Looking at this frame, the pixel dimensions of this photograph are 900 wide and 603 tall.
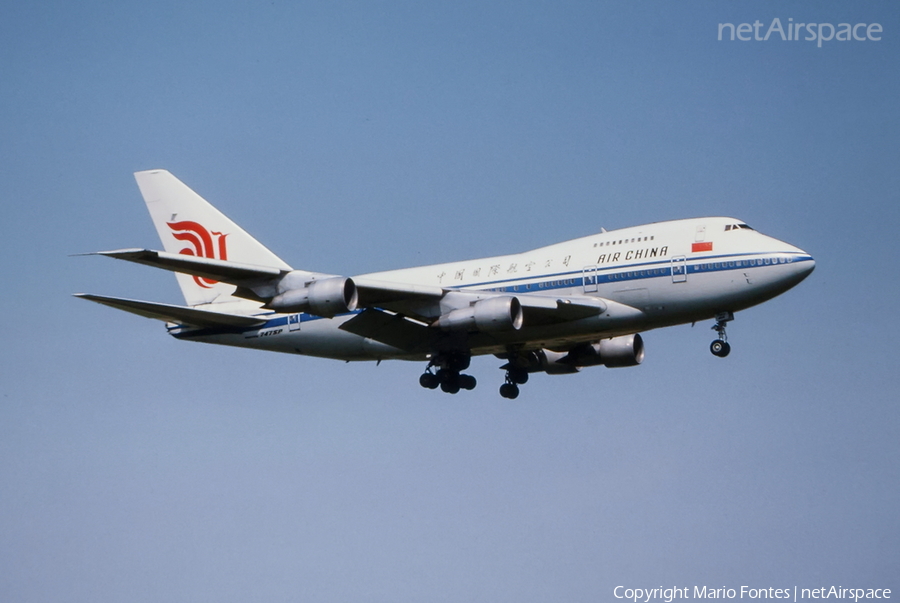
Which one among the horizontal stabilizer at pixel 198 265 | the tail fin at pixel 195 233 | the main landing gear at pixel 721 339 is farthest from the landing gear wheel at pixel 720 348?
the tail fin at pixel 195 233

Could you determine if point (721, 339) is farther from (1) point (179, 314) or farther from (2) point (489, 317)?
(1) point (179, 314)

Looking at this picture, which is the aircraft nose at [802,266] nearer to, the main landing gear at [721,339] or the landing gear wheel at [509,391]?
the main landing gear at [721,339]

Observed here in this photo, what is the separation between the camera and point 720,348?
116ft

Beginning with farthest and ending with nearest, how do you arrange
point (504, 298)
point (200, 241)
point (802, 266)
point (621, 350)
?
point (200, 241), point (621, 350), point (504, 298), point (802, 266)

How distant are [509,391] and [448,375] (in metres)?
4.73

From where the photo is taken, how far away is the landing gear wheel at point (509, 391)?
42.6m

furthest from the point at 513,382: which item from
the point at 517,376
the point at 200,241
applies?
the point at 200,241

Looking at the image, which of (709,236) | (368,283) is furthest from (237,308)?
(709,236)

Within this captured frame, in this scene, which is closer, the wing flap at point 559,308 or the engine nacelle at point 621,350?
the wing flap at point 559,308

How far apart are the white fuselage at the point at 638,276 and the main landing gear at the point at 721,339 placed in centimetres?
29

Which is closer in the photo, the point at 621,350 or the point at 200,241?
the point at 621,350

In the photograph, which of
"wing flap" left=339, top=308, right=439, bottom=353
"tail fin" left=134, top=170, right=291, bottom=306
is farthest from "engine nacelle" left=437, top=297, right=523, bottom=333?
"tail fin" left=134, top=170, right=291, bottom=306

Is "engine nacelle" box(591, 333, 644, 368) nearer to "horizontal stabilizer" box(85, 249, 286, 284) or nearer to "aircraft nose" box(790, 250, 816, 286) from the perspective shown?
"aircraft nose" box(790, 250, 816, 286)

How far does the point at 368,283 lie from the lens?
113 ft
